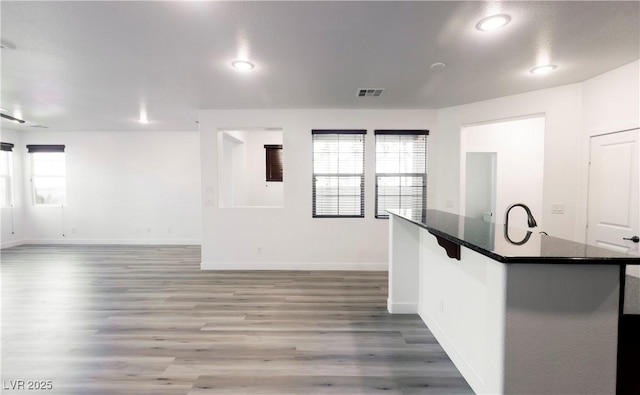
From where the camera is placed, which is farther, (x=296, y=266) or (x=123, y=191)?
(x=123, y=191)

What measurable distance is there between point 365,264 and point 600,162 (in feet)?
10.4

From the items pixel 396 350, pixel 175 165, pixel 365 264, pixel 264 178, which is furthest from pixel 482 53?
pixel 175 165

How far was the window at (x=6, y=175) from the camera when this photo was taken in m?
5.79

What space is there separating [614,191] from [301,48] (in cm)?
353

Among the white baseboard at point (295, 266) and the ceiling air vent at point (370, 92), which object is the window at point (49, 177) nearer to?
the white baseboard at point (295, 266)

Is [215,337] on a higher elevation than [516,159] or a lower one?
lower

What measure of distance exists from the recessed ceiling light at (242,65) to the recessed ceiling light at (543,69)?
292 cm

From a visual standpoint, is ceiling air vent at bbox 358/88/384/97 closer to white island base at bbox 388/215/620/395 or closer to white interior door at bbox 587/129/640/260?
white interior door at bbox 587/129/640/260

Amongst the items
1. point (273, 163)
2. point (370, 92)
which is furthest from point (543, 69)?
point (273, 163)

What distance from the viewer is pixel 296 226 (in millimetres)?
4434

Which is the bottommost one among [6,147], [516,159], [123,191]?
[123,191]

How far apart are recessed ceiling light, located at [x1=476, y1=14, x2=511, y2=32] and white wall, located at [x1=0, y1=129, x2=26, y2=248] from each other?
29.3ft

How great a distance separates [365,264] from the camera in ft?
14.4

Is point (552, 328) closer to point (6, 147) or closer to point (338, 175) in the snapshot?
point (338, 175)
